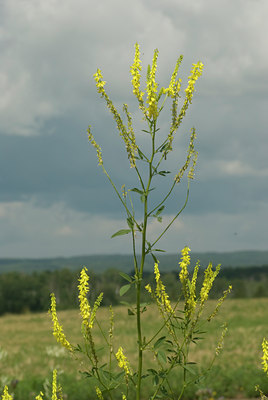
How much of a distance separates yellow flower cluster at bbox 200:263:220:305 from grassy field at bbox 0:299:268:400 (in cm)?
18

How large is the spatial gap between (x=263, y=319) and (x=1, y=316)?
29102mm

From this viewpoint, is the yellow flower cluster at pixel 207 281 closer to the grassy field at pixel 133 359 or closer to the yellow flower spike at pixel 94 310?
the grassy field at pixel 133 359

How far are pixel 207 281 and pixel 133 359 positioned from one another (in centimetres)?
1633

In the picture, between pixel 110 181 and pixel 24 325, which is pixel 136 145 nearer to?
pixel 110 181

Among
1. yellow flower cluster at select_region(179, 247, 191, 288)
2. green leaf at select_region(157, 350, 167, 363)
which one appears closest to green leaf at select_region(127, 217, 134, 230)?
yellow flower cluster at select_region(179, 247, 191, 288)

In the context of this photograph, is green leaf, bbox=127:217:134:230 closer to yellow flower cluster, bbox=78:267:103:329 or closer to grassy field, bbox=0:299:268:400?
yellow flower cluster, bbox=78:267:103:329

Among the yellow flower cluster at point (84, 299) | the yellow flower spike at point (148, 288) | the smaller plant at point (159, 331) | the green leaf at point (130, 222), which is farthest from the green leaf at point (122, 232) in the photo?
the yellow flower spike at point (148, 288)

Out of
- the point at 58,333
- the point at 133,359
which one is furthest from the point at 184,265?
the point at 133,359

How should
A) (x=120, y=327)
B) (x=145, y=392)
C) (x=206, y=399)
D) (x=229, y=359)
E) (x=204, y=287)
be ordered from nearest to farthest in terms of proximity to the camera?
1. (x=204, y=287)
2. (x=206, y=399)
3. (x=145, y=392)
4. (x=229, y=359)
5. (x=120, y=327)

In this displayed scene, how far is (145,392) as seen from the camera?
12250 millimetres

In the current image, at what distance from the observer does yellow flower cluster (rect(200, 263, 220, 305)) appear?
11.2 feet

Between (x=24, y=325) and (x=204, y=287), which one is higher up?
(x=204, y=287)

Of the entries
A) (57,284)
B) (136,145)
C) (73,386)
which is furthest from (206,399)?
(57,284)

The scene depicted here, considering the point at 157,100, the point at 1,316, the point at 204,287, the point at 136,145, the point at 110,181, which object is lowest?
the point at 1,316
